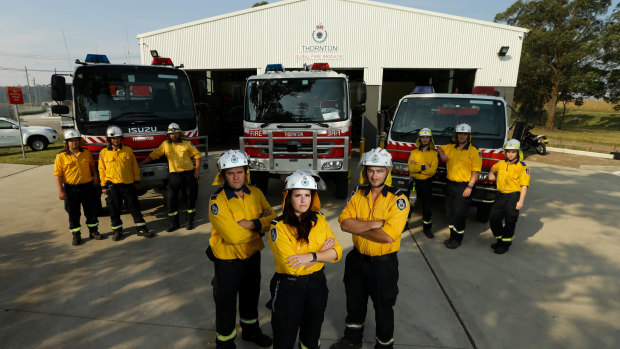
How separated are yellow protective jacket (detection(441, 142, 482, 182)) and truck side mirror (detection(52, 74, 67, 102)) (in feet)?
21.3

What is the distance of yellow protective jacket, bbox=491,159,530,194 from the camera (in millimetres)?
4691

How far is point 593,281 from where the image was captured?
4.30m

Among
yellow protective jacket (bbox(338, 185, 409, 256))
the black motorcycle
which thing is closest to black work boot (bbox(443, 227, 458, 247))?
yellow protective jacket (bbox(338, 185, 409, 256))

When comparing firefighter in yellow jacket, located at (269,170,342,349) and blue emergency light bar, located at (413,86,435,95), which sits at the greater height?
blue emergency light bar, located at (413,86,435,95)

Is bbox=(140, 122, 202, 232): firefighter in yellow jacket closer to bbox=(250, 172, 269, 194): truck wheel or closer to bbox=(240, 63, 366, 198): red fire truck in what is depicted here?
bbox=(240, 63, 366, 198): red fire truck

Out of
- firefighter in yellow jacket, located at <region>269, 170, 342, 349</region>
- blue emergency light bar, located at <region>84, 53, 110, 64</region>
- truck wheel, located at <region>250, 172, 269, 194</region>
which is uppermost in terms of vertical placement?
blue emergency light bar, located at <region>84, 53, 110, 64</region>

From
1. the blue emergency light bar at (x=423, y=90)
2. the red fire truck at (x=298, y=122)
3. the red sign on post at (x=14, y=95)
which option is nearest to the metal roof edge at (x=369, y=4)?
the red sign on post at (x=14, y=95)

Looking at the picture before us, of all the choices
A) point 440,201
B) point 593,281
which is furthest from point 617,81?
point 593,281

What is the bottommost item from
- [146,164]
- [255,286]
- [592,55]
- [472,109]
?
[255,286]

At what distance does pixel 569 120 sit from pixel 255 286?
41.5m

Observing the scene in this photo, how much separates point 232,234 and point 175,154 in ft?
11.2

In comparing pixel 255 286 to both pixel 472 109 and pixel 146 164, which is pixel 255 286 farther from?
pixel 472 109

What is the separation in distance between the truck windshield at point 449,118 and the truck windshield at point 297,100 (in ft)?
3.75

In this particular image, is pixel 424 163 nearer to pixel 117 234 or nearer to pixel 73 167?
pixel 117 234
